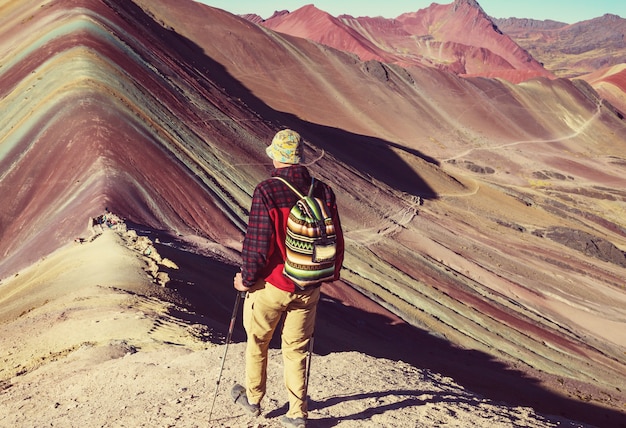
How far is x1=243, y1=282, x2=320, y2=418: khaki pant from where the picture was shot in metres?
4.14

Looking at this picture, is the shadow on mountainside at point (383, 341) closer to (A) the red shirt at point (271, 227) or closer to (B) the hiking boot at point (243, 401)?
(B) the hiking boot at point (243, 401)

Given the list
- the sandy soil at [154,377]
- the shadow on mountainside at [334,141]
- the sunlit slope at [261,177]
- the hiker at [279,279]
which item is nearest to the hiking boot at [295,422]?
the hiker at [279,279]

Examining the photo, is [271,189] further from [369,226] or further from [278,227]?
[369,226]

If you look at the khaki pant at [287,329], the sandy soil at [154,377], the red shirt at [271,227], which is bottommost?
the sandy soil at [154,377]

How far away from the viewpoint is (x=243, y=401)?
4.64m

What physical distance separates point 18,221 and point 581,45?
17755cm

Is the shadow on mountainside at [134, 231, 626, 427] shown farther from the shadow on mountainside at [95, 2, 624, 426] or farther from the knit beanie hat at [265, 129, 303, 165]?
the knit beanie hat at [265, 129, 303, 165]

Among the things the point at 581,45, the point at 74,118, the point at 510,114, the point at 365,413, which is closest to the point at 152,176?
the point at 74,118

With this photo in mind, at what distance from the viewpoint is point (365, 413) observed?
4.96 m

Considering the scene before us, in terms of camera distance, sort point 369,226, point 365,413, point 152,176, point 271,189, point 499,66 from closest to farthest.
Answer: point 271,189, point 365,413, point 152,176, point 369,226, point 499,66

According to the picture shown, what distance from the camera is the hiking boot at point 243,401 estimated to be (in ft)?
15.1

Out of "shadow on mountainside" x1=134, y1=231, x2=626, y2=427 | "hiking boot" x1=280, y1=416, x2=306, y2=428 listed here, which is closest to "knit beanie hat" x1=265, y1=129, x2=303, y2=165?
"hiking boot" x1=280, y1=416, x2=306, y2=428

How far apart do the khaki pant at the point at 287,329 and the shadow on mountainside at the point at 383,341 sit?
10.4 feet

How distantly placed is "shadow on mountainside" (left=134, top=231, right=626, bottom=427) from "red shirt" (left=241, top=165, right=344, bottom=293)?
11.8 feet
